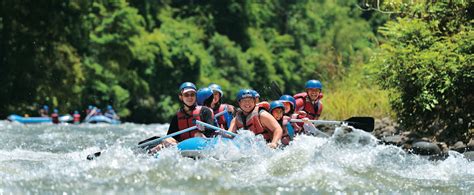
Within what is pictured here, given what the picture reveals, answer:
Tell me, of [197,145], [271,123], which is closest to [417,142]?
[271,123]

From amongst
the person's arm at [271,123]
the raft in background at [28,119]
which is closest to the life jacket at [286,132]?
the person's arm at [271,123]

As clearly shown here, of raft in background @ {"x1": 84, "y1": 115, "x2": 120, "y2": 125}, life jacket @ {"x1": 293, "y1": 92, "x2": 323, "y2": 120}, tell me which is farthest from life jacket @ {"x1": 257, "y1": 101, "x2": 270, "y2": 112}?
raft in background @ {"x1": 84, "y1": 115, "x2": 120, "y2": 125}

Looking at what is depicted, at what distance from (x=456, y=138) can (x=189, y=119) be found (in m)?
5.41

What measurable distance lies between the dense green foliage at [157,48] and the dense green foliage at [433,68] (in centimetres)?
443

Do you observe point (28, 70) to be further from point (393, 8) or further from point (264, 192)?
point (264, 192)

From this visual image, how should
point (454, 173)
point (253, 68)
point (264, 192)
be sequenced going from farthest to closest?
1. point (253, 68)
2. point (454, 173)
3. point (264, 192)

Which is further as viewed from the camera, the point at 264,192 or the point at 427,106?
the point at 427,106

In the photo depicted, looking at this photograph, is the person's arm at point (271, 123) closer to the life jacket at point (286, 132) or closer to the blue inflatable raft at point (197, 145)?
the life jacket at point (286, 132)

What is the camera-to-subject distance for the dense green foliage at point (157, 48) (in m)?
31.0

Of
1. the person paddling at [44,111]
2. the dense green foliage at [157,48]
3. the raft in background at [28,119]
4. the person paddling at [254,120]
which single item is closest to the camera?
the person paddling at [254,120]

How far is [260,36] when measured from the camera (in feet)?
171

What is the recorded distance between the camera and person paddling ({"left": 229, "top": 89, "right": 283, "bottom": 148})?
38.8 ft

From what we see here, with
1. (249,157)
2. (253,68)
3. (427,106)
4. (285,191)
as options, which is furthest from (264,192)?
(253,68)

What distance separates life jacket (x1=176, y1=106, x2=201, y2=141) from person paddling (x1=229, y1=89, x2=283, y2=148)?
0.54 meters
